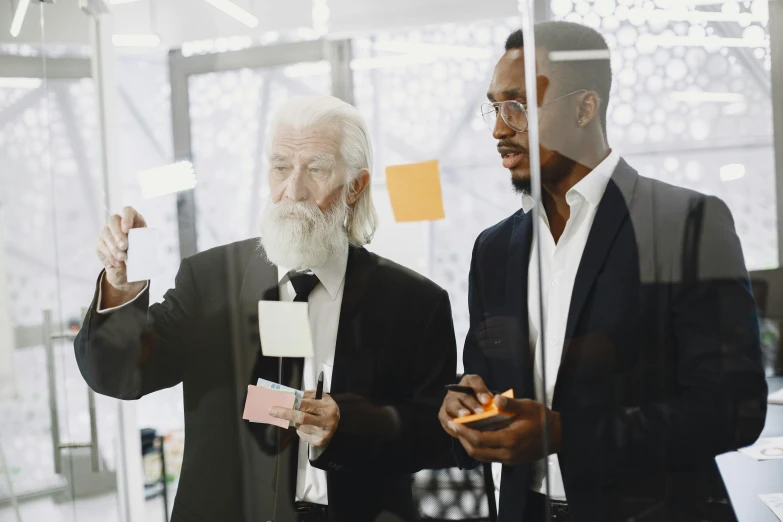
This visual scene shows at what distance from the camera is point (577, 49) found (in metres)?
1.35

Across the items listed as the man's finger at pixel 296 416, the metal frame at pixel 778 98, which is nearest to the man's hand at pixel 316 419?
the man's finger at pixel 296 416

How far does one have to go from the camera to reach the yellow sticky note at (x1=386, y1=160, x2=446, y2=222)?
138 cm

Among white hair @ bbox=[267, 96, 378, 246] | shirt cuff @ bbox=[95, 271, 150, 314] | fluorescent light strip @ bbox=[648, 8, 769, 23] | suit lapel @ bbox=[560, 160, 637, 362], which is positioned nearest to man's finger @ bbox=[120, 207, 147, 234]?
shirt cuff @ bbox=[95, 271, 150, 314]

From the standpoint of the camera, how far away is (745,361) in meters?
1.28

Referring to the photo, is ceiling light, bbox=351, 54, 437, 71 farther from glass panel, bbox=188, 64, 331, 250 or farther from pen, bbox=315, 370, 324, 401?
pen, bbox=315, 370, 324, 401

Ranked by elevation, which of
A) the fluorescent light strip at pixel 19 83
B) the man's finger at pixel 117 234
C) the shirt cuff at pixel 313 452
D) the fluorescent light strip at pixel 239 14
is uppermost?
the fluorescent light strip at pixel 239 14

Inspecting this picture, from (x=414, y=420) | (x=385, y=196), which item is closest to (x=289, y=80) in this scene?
(x=385, y=196)

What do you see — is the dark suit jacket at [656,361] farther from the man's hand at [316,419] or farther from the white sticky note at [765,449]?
the man's hand at [316,419]

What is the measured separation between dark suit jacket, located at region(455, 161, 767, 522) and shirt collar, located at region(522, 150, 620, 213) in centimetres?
1

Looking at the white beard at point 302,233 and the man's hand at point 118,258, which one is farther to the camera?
the man's hand at point 118,258

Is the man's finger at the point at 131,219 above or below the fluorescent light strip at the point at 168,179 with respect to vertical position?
below

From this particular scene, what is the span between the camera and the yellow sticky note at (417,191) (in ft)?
4.52

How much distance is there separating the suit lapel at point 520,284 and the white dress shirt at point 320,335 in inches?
13.8

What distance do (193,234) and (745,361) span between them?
116 cm
